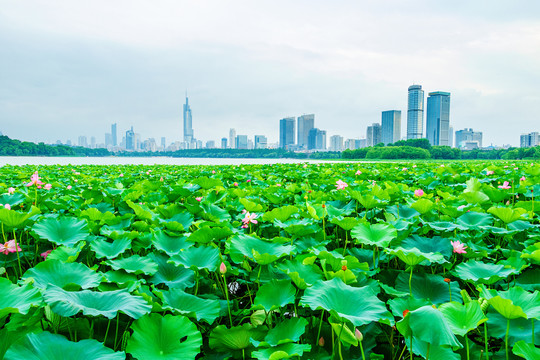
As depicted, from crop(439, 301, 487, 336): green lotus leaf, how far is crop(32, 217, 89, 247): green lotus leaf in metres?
1.44

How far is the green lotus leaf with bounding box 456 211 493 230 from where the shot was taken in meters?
1.74

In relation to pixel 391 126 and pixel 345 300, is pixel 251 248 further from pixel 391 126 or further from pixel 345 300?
pixel 391 126

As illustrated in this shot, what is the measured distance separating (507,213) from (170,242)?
1.66m

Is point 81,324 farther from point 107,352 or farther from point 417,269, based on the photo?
point 417,269

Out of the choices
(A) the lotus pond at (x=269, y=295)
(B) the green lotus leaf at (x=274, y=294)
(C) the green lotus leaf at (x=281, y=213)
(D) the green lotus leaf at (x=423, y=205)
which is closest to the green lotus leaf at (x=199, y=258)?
(A) the lotus pond at (x=269, y=295)

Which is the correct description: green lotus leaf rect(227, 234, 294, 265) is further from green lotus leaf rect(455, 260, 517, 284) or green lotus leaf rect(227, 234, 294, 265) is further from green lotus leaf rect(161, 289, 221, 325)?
green lotus leaf rect(455, 260, 517, 284)

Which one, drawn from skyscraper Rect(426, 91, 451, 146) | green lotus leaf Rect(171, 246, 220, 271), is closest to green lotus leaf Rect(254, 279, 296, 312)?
green lotus leaf Rect(171, 246, 220, 271)

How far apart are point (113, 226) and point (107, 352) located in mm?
1142

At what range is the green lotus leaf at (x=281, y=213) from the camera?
173 centimetres

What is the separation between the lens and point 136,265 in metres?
1.25

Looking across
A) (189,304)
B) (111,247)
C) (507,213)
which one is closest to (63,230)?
(111,247)

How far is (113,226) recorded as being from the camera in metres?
1.80

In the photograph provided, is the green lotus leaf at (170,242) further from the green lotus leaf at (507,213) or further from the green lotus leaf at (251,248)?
the green lotus leaf at (507,213)

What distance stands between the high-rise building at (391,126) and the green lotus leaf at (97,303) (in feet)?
510
